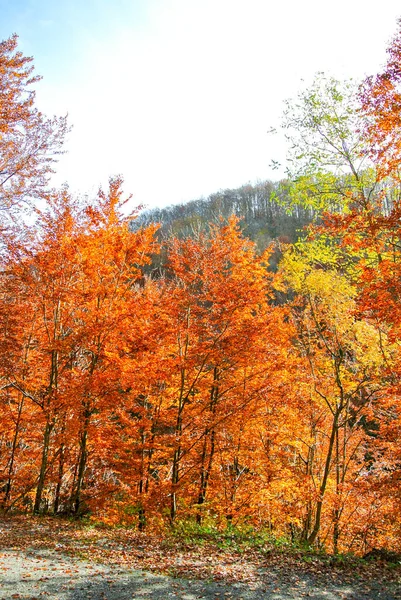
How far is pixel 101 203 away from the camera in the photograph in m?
11.7

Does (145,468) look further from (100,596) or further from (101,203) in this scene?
(101,203)

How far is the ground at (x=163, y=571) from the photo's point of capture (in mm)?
5673

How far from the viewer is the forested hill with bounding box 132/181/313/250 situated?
186 ft

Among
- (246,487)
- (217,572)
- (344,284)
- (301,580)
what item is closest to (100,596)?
(217,572)

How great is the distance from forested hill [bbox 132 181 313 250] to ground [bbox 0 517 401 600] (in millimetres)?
45203

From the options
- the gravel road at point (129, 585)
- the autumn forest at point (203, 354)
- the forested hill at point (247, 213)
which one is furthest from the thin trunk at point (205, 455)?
the forested hill at point (247, 213)

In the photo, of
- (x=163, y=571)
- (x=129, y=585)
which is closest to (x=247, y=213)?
(x=163, y=571)

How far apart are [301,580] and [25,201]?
10.4 metres

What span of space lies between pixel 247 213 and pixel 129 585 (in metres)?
63.9

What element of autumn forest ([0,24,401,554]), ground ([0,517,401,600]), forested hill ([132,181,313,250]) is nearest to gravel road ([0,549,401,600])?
ground ([0,517,401,600])

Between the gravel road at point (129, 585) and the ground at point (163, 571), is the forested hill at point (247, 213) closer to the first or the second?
the ground at point (163, 571)

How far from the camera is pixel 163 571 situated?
6.57 metres

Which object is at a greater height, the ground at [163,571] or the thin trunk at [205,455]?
the thin trunk at [205,455]

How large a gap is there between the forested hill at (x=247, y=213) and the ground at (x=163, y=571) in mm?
45203
